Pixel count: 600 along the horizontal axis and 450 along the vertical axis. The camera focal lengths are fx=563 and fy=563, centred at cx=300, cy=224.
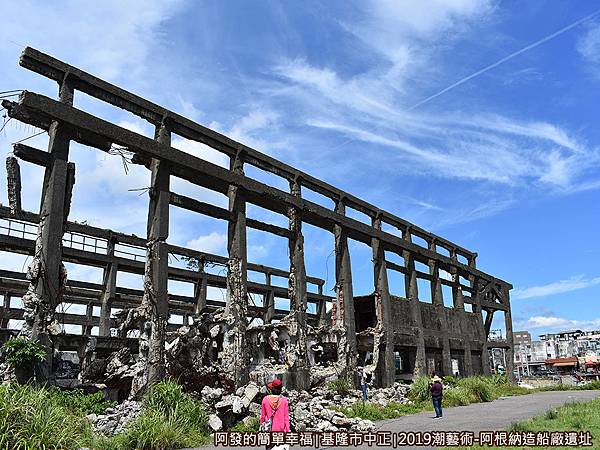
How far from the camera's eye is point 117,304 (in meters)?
26.9

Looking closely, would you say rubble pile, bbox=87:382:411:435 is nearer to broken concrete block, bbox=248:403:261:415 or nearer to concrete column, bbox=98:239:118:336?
broken concrete block, bbox=248:403:261:415

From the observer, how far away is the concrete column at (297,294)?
64.5ft

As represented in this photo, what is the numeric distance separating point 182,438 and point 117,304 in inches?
693

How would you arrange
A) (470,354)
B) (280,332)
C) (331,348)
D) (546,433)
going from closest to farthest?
(546,433) → (280,332) → (331,348) → (470,354)

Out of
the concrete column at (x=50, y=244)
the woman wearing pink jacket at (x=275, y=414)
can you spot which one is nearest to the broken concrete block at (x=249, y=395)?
the concrete column at (x=50, y=244)

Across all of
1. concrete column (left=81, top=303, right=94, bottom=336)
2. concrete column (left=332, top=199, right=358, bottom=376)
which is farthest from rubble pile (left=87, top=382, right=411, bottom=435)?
concrete column (left=81, top=303, right=94, bottom=336)

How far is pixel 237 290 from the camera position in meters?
17.9

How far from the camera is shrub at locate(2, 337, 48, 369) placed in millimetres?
12289

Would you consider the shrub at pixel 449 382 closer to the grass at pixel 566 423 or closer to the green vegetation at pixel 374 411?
the green vegetation at pixel 374 411

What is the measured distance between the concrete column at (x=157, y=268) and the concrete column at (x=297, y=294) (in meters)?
5.62

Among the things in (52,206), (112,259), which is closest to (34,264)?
(52,206)

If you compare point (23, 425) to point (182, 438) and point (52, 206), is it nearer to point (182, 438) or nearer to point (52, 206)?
point (182, 438)

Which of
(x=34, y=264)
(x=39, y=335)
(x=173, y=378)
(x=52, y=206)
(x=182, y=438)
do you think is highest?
(x=52, y=206)

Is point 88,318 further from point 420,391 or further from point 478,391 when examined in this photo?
point 478,391
